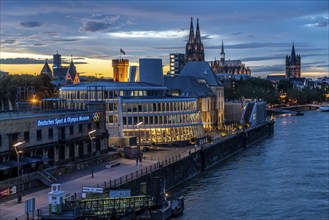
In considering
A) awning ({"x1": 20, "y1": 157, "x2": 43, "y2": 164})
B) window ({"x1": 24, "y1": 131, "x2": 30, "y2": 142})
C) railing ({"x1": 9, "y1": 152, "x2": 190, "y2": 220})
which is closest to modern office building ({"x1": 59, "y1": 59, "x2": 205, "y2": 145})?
railing ({"x1": 9, "y1": 152, "x2": 190, "y2": 220})

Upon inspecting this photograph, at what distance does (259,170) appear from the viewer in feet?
262

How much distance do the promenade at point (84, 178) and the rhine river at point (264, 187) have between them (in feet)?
17.8

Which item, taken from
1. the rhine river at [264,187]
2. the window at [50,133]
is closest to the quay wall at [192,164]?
the rhine river at [264,187]

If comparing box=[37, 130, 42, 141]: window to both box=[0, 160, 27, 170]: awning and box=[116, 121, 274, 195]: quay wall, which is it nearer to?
box=[0, 160, 27, 170]: awning

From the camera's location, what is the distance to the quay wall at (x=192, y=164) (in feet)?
190

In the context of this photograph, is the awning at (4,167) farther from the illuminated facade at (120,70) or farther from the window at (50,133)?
the illuminated facade at (120,70)

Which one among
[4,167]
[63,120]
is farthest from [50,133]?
[4,167]

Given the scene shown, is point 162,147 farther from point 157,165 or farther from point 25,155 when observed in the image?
point 25,155

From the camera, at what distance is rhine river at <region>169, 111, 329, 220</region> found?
5494cm

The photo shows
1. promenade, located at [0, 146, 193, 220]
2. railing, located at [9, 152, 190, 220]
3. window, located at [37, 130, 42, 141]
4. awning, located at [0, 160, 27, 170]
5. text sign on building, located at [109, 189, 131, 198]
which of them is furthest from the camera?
window, located at [37, 130, 42, 141]

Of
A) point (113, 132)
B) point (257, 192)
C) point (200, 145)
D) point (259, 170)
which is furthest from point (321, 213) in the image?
point (113, 132)

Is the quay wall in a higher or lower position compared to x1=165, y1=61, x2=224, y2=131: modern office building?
lower

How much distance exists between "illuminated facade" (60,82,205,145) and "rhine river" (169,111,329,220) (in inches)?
394

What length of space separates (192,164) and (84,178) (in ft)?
73.4
